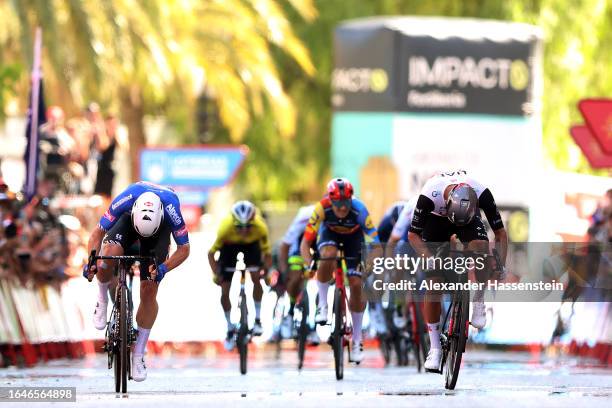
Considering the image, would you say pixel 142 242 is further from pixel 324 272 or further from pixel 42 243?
pixel 42 243

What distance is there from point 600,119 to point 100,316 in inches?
321

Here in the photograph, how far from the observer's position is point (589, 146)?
22875 mm

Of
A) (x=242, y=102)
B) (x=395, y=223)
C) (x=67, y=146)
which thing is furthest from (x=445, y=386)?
(x=242, y=102)

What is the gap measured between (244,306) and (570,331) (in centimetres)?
484

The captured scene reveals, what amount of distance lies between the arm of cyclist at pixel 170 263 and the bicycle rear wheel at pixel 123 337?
252 millimetres

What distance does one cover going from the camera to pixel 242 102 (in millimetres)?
35562

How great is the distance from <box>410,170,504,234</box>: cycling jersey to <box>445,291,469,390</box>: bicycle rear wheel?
0.60m

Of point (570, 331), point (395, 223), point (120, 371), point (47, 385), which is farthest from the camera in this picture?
point (570, 331)

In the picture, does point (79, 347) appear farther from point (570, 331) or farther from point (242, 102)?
point (242, 102)

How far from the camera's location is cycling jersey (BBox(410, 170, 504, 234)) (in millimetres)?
15508

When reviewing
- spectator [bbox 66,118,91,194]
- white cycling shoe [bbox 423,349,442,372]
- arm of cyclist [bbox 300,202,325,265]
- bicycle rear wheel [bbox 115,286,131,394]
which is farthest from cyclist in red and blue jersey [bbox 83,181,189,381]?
spectator [bbox 66,118,91,194]

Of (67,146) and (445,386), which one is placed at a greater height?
(67,146)

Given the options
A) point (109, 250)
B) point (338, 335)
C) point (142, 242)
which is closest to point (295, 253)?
point (338, 335)

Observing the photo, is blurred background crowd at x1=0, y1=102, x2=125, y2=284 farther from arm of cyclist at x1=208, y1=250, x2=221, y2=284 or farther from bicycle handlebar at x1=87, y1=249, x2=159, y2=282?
bicycle handlebar at x1=87, y1=249, x2=159, y2=282
